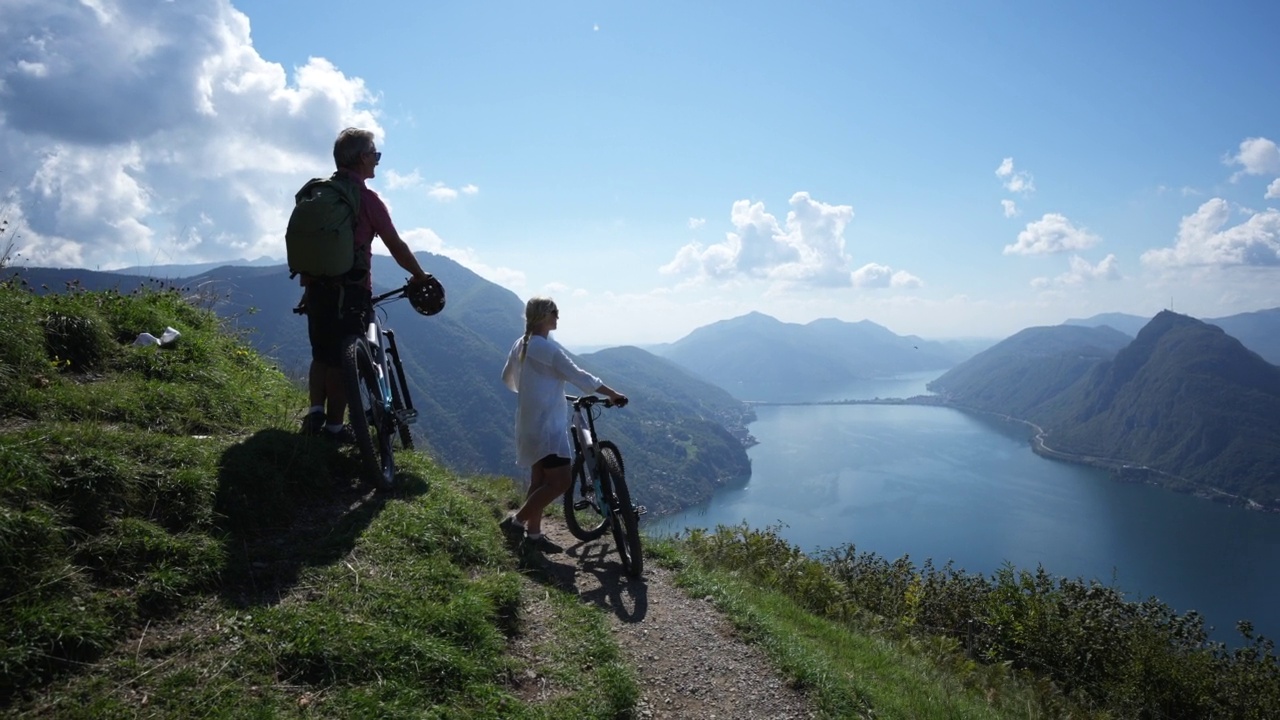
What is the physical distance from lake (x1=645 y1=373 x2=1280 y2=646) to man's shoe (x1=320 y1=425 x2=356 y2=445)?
139 feet

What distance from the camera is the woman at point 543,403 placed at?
5293 millimetres

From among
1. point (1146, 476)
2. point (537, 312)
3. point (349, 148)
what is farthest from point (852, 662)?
point (1146, 476)

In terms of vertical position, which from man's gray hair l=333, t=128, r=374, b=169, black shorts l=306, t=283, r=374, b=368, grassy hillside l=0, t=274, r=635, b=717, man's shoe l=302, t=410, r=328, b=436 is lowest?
grassy hillside l=0, t=274, r=635, b=717

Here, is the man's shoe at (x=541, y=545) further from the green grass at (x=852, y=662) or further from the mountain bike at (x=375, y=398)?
the mountain bike at (x=375, y=398)

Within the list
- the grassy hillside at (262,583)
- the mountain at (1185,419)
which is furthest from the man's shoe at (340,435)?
the mountain at (1185,419)

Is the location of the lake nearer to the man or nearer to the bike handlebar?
the bike handlebar

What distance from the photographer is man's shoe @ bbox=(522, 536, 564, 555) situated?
18.1 ft

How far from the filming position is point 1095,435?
164875mm

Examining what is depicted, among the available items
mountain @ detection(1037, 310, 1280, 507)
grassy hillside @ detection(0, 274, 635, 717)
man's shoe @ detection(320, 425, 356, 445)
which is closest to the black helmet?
man's shoe @ detection(320, 425, 356, 445)

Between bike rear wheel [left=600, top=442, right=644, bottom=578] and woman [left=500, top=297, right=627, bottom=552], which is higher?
woman [left=500, top=297, right=627, bottom=552]

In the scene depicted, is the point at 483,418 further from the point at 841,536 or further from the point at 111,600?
the point at 111,600

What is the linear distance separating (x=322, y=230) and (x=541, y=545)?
3.20m

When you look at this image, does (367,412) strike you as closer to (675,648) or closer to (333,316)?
(333,316)

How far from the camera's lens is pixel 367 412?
544 centimetres
